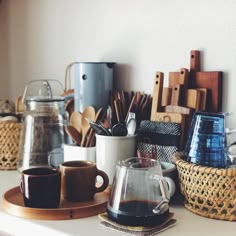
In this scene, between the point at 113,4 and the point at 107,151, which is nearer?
the point at 107,151

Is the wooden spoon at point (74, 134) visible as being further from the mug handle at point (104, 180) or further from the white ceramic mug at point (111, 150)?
the mug handle at point (104, 180)

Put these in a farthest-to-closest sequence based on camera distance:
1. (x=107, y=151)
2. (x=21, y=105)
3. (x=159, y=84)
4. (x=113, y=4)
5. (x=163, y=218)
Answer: (x=21, y=105)
(x=113, y=4)
(x=159, y=84)
(x=107, y=151)
(x=163, y=218)

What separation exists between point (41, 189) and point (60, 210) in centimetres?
7

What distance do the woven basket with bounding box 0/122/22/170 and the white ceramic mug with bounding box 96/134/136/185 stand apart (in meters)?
0.40

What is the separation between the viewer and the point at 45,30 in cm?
172

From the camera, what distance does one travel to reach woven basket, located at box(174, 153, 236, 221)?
100cm

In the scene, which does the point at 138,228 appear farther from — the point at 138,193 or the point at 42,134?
the point at 42,134

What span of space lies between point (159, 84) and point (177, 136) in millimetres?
182

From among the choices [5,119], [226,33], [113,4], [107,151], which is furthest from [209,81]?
[5,119]

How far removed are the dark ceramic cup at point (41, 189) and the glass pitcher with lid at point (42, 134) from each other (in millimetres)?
355

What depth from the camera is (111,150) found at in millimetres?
1217

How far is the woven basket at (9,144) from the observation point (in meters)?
1.50

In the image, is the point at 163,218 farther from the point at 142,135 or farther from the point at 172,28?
the point at 172,28

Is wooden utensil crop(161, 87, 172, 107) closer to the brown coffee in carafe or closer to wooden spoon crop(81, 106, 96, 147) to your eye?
wooden spoon crop(81, 106, 96, 147)
